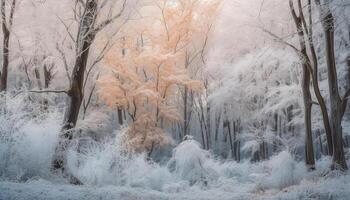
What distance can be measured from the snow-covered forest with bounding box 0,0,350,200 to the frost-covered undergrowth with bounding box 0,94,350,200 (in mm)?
29

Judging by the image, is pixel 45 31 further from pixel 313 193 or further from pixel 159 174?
pixel 313 193

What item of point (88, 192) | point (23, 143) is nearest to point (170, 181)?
point (23, 143)

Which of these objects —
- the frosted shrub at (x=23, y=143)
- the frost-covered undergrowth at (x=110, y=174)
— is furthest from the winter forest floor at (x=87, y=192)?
the frosted shrub at (x=23, y=143)

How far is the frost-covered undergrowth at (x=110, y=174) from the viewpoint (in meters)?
5.87

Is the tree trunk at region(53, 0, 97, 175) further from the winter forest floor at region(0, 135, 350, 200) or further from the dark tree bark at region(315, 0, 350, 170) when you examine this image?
the dark tree bark at region(315, 0, 350, 170)

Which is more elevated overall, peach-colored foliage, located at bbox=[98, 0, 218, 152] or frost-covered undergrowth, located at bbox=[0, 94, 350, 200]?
peach-colored foliage, located at bbox=[98, 0, 218, 152]

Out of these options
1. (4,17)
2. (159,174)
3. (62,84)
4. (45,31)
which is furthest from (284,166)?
(62,84)

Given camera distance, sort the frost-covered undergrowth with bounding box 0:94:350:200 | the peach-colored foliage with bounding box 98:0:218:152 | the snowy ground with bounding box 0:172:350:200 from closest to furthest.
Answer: the snowy ground with bounding box 0:172:350:200 → the frost-covered undergrowth with bounding box 0:94:350:200 → the peach-colored foliage with bounding box 98:0:218:152

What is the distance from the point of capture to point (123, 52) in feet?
67.2

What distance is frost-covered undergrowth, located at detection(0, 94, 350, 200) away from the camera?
587 centimetres

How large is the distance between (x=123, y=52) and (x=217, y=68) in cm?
552

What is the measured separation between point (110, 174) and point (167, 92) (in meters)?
13.1

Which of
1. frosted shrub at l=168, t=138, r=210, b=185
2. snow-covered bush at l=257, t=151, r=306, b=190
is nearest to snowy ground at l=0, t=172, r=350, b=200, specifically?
snow-covered bush at l=257, t=151, r=306, b=190

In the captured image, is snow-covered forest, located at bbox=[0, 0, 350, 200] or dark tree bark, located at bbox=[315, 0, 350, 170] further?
dark tree bark, located at bbox=[315, 0, 350, 170]
